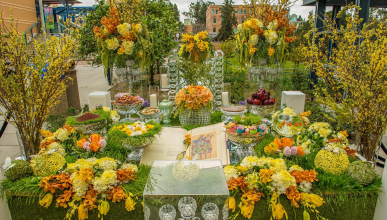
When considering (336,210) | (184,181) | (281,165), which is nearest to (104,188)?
(184,181)

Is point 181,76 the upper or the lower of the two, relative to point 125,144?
upper

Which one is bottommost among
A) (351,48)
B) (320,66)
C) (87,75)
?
(87,75)

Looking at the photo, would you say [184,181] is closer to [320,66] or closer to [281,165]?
[281,165]

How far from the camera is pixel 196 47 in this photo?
3.71 meters

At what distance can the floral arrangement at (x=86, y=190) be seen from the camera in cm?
174

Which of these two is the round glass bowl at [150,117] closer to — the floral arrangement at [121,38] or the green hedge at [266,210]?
the floral arrangement at [121,38]

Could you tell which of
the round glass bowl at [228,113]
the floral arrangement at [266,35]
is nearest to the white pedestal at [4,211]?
the round glass bowl at [228,113]

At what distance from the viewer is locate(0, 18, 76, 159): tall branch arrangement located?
2049 millimetres

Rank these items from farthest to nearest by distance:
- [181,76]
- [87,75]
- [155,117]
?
[87,75]
[181,76]
[155,117]

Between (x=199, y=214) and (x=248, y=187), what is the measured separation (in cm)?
49

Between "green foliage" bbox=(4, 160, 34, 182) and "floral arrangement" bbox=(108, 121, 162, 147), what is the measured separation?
27.2 inches

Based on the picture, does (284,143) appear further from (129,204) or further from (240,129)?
(129,204)

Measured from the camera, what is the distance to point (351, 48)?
2135mm

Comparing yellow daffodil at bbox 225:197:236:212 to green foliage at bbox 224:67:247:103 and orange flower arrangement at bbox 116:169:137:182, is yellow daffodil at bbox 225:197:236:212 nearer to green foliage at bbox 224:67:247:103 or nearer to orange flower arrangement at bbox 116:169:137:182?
orange flower arrangement at bbox 116:169:137:182
